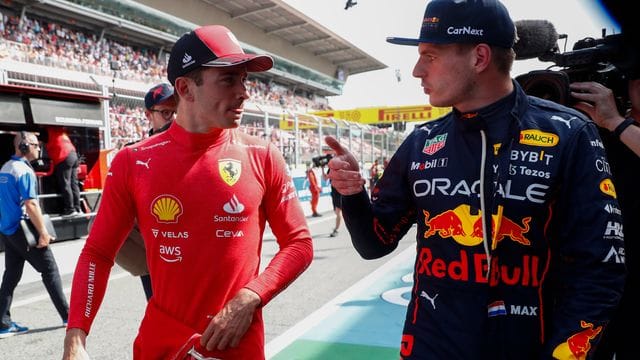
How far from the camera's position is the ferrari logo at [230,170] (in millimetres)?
1848

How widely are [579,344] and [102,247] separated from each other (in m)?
1.54

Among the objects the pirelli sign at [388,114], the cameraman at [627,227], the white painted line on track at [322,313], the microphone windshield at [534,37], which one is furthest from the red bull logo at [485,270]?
the pirelli sign at [388,114]

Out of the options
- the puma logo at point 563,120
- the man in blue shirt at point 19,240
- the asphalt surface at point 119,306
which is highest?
the puma logo at point 563,120

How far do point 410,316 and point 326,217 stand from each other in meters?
12.9

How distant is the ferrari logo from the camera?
185 centimetres

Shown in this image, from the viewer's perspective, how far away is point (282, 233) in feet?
6.07

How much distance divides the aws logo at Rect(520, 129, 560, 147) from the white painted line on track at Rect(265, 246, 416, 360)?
2972 millimetres

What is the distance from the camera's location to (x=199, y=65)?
1.84m

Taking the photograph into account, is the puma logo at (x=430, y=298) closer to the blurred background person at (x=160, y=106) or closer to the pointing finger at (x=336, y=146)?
the pointing finger at (x=336, y=146)

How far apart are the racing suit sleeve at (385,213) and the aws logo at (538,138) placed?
39 centimetres

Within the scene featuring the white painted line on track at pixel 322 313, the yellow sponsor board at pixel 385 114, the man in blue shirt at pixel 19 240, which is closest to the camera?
the white painted line on track at pixel 322 313

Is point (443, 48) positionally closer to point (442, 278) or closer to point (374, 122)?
point (442, 278)

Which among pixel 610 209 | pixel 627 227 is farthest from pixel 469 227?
pixel 627 227

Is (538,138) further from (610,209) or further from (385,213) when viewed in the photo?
(385,213)
